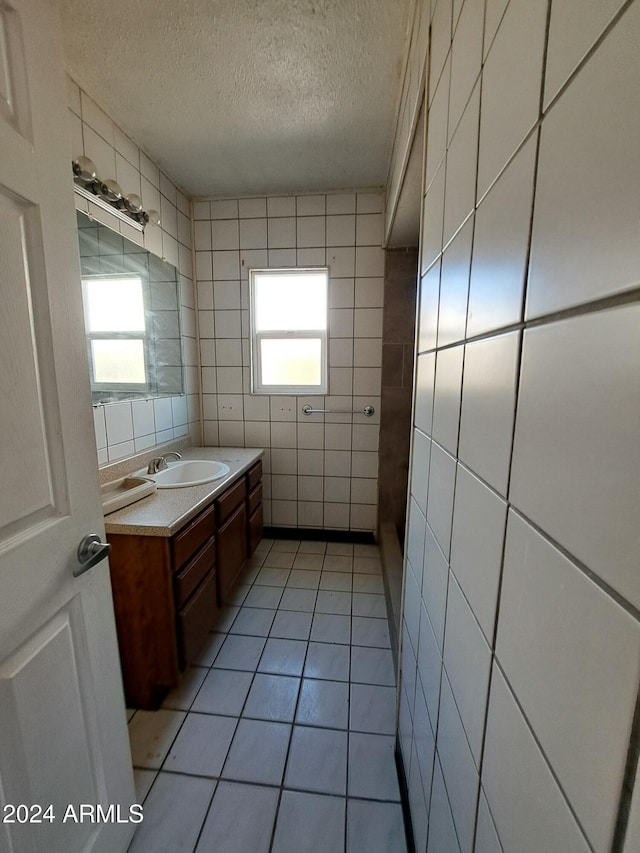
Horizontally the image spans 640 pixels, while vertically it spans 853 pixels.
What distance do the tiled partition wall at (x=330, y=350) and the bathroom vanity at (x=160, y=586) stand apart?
1.07 metres

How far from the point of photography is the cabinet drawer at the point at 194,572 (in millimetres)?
1341

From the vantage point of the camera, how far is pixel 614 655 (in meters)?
0.27

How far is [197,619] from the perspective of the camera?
1.47 m

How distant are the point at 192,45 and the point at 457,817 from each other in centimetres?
235

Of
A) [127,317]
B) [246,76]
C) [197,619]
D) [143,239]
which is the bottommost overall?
[197,619]

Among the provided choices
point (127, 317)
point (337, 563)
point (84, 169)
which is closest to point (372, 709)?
point (337, 563)

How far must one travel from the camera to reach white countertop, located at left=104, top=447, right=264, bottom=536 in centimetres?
126

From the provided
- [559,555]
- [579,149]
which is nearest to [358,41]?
[579,149]

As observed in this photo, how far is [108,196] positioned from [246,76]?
81cm

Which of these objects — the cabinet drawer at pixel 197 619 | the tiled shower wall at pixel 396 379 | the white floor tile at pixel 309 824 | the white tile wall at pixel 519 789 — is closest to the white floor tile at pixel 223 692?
the cabinet drawer at pixel 197 619

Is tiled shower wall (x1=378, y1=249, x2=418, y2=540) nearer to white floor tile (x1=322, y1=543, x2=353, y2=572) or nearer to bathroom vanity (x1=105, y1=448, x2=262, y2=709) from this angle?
white floor tile (x1=322, y1=543, x2=353, y2=572)


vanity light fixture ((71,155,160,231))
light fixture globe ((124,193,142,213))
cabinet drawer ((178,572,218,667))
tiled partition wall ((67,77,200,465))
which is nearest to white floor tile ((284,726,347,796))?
cabinet drawer ((178,572,218,667))

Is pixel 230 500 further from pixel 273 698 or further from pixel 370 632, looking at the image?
pixel 370 632

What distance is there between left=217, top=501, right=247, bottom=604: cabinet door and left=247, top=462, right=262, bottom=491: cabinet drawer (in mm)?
178
